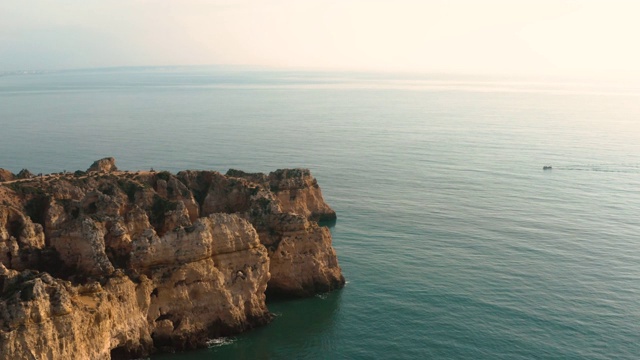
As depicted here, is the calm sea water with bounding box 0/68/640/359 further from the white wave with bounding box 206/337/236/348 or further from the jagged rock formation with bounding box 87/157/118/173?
the jagged rock formation with bounding box 87/157/118/173

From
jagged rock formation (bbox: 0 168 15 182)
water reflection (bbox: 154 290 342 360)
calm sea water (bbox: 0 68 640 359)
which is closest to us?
water reflection (bbox: 154 290 342 360)

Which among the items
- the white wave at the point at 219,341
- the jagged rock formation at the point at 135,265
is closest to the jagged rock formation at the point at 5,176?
the jagged rock formation at the point at 135,265

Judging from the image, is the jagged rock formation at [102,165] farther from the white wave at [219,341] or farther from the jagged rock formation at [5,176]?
the white wave at [219,341]

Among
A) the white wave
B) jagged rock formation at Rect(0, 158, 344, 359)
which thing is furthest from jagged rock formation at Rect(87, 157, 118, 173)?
the white wave

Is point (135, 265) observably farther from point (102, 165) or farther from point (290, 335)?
point (102, 165)

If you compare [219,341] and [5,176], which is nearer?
[219,341]

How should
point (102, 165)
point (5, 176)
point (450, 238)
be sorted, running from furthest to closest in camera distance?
point (102, 165), point (450, 238), point (5, 176)

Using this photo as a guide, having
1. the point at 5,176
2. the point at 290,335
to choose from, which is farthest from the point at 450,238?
the point at 5,176

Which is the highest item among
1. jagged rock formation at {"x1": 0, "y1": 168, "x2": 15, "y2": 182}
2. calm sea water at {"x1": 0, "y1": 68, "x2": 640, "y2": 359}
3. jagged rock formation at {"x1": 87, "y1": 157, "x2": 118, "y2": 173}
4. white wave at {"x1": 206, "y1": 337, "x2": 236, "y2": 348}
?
jagged rock formation at {"x1": 87, "y1": 157, "x2": 118, "y2": 173}

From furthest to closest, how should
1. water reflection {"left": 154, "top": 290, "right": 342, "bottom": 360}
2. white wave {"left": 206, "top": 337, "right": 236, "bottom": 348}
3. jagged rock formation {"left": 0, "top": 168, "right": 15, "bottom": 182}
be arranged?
jagged rock formation {"left": 0, "top": 168, "right": 15, "bottom": 182}, white wave {"left": 206, "top": 337, "right": 236, "bottom": 348}, water reflection {"left": 154, "top": 290, "right": 342, "bottom": 360}
